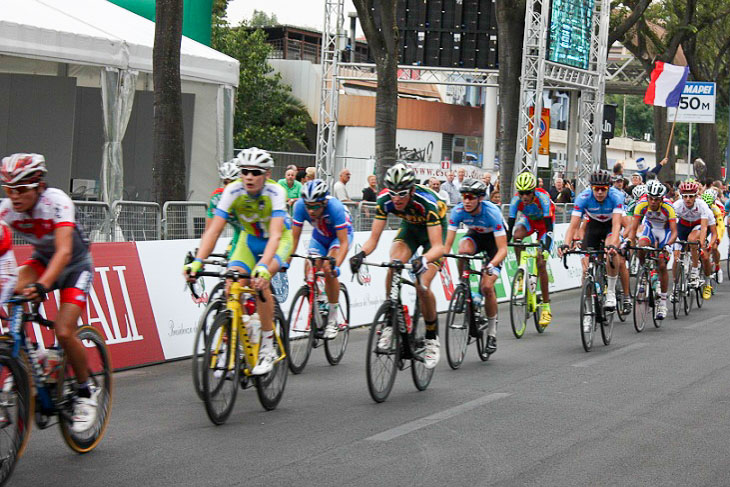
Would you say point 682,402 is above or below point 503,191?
below

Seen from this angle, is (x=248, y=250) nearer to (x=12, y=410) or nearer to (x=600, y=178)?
(x=12, y=410)

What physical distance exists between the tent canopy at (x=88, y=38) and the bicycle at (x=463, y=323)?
8839 millimetres

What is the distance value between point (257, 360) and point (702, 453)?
3.33 metres

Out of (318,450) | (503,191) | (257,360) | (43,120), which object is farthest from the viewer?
(503,191)

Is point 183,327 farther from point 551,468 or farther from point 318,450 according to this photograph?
point 551,468

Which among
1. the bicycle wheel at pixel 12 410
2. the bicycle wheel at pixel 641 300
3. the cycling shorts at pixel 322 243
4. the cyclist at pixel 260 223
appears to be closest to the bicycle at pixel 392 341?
the cyclist at pixel 260 223

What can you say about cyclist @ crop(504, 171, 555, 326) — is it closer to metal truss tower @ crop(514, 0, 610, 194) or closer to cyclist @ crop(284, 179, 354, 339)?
cyclist @ crop(284, 179, 354, 339)

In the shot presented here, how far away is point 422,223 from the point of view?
10.7 m

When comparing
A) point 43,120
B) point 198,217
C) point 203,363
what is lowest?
point 203,363

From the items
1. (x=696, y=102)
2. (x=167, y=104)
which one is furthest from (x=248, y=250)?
(x=696, y=102)

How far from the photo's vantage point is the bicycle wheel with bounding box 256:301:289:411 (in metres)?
8.99

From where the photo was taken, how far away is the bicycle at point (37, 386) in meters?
6.27

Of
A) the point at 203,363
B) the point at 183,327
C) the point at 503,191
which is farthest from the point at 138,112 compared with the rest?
the point at 203,363

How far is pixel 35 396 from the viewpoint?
682cm
